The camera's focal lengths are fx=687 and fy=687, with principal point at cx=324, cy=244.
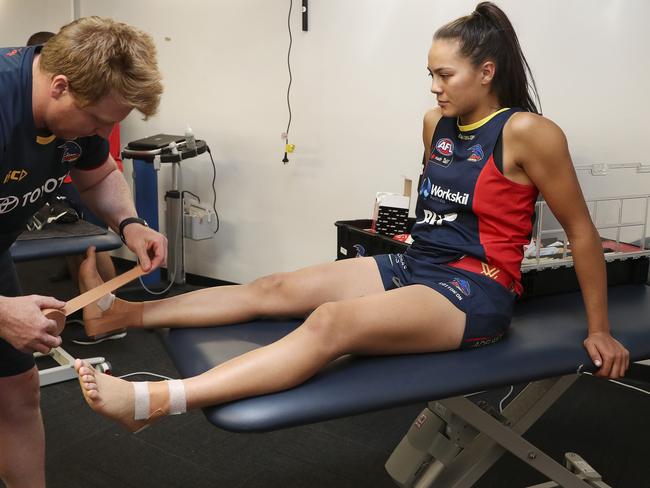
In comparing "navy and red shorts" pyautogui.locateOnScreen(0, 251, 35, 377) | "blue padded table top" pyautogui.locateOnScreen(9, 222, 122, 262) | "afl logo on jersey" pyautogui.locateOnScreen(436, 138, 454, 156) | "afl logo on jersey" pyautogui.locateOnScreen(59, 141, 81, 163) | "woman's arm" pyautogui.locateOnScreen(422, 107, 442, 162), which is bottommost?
"blue padded table top" pyautogui.locateOnScreen(9, 222, 122, 262)

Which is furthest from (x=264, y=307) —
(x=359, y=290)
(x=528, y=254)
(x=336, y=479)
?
(x=528, y=254)

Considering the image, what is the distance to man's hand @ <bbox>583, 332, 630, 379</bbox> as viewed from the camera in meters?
1.48

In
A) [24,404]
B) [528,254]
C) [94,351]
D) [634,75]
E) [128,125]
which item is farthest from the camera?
[128,125]

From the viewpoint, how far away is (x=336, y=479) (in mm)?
2020

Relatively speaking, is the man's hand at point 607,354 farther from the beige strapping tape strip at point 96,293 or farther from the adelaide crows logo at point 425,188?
the beige strapping tape strip at point 96,293

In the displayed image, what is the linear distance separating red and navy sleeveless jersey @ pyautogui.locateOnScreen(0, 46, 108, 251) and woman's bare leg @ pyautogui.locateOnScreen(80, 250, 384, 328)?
23cm

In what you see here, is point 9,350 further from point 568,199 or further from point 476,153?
point 568,199

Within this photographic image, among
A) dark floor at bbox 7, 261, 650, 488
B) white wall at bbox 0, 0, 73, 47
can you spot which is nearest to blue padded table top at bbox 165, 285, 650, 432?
dark floor at bbox 7, 261, 650, 488

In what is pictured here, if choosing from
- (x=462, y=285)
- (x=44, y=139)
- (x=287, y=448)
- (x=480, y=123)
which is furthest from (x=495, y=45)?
(x=287, y=448)

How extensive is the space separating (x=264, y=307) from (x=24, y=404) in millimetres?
565

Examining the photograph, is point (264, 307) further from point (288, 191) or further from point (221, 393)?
point (288, 191)

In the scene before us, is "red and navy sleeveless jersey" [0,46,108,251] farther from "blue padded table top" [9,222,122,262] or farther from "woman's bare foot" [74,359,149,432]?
"blue padded table top" [9,222,122,262]

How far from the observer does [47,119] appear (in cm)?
126

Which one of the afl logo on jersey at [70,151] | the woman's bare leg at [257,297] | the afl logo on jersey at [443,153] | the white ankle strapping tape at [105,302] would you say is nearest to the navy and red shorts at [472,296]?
the woman's bare leg at [257,297]
